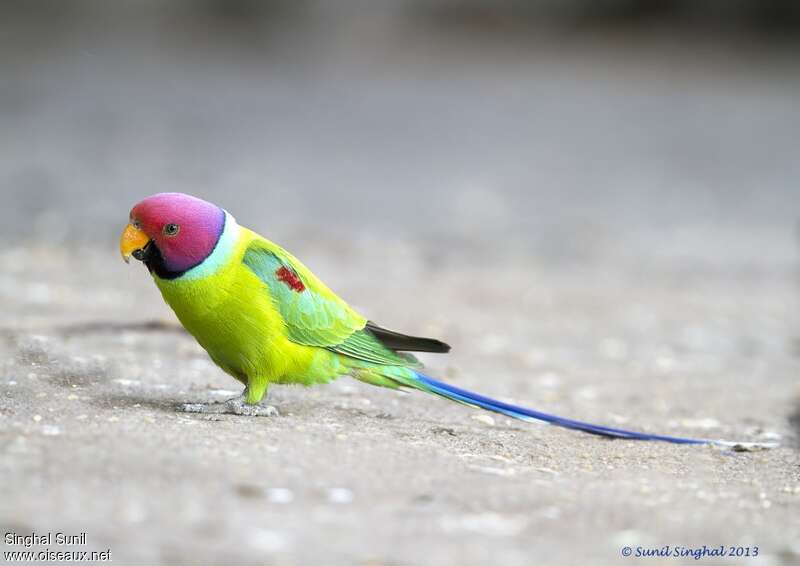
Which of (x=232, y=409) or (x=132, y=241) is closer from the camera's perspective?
(x=132, y=241)

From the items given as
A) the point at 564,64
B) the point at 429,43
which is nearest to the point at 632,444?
the point at 564,64

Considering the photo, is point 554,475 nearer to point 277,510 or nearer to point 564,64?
point 277,510

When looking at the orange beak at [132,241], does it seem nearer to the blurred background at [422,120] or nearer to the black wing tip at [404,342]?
the black wing tip at [404,342]

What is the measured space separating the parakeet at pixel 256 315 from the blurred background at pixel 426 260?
0.18 m

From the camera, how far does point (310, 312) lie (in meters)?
4.12

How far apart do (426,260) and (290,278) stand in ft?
15.3

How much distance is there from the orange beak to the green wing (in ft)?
1.19

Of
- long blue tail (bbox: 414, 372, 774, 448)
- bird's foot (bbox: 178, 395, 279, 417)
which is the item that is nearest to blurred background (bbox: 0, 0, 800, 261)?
bird's foot (bbox: 178, 395, 279, 417)

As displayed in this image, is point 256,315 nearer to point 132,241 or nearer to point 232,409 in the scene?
point 232,409

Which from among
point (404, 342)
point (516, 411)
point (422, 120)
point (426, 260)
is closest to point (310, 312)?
point (404, 342)

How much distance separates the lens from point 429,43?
68.0 ft

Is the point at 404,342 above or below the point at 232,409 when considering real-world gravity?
above

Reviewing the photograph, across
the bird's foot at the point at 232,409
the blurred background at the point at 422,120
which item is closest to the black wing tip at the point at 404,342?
the bird's foot at the point at 232,409

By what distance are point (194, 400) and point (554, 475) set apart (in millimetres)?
1526
